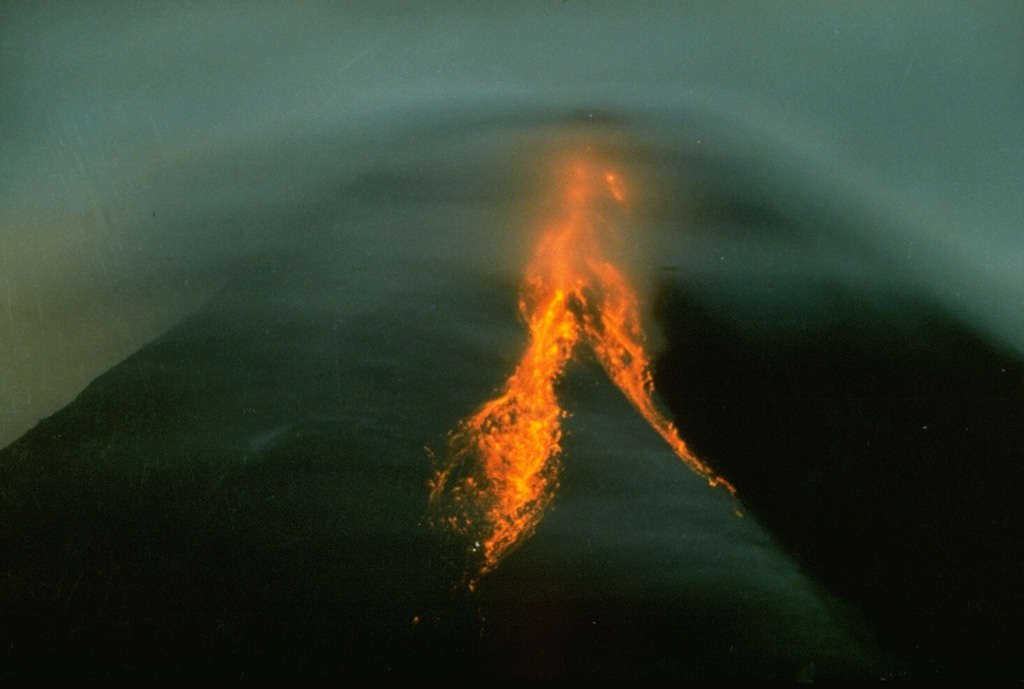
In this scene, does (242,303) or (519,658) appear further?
(242,303)

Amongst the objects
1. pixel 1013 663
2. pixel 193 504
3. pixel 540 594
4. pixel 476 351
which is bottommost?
pixel 1013 663

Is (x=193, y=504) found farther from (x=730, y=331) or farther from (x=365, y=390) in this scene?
(x=730, y=331)

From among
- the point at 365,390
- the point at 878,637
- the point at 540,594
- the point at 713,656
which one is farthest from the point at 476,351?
the point at 878,637

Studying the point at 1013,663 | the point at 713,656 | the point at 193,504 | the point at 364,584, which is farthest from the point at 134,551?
the point at 1013,663

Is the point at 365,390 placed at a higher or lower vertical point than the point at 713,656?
higher

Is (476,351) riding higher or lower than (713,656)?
higher

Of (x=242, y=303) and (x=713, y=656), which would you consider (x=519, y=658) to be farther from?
(x=242, y=303)
